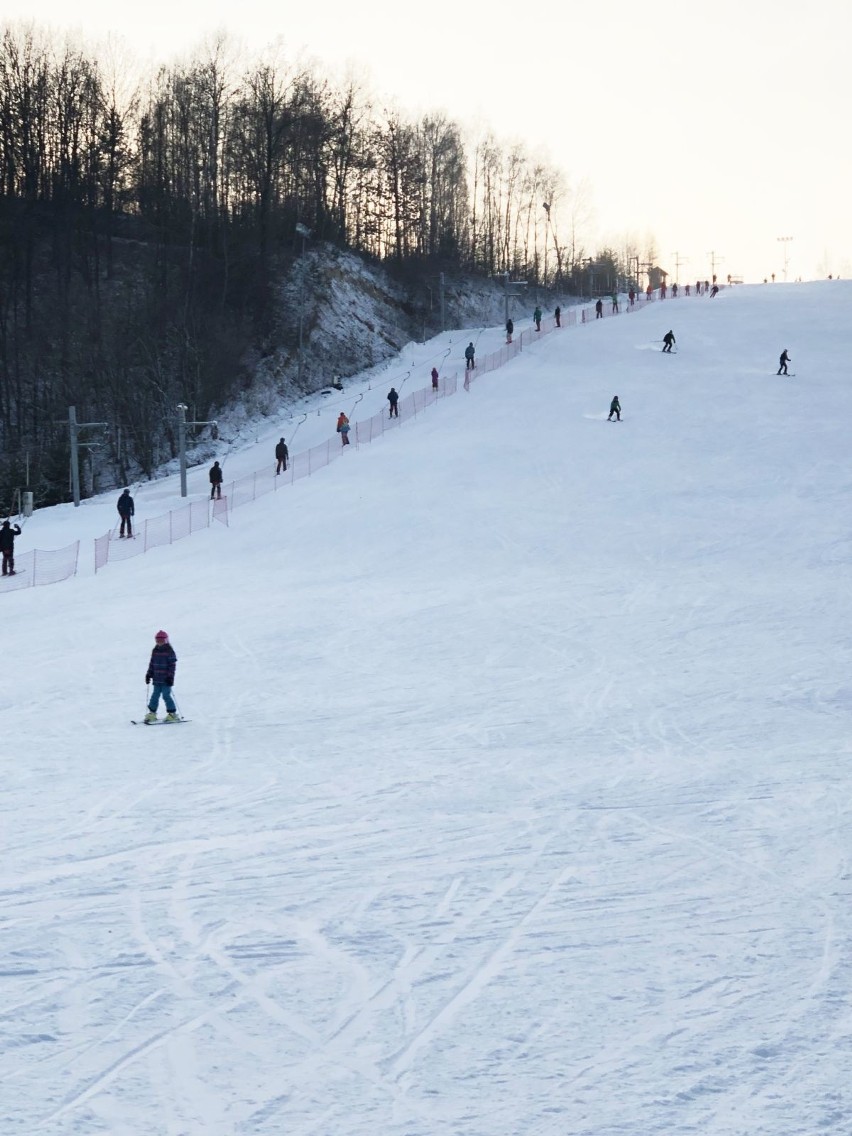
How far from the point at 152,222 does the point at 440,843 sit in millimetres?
66729

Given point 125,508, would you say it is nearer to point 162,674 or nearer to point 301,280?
point 162,674

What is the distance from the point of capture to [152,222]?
70.0 metres

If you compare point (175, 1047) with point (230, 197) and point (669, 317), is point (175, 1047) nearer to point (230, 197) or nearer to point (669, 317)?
point (669, 317)

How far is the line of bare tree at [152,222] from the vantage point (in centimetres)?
5803

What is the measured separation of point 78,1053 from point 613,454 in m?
28.2

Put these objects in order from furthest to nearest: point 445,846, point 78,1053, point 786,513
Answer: point 786,513
point 445,846
point 78,1053

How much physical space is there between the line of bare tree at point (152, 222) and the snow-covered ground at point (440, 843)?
3555 centimetres

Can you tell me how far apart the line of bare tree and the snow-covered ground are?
35.6 metres

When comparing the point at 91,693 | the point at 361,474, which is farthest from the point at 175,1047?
the point at 361,474

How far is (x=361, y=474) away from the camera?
3325 cm

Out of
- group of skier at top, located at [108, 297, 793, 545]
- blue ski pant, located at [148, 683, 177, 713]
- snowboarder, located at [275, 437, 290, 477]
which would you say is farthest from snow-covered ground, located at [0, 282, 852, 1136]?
snowboarder, located at [275, 437, 290, 477]

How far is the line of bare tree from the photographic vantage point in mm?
58031

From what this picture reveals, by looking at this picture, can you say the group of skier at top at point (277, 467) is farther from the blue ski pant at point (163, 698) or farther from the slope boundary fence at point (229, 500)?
the blue ski pant at point (163, 698)

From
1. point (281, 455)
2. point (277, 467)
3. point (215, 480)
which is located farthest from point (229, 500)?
point (281, 455)
